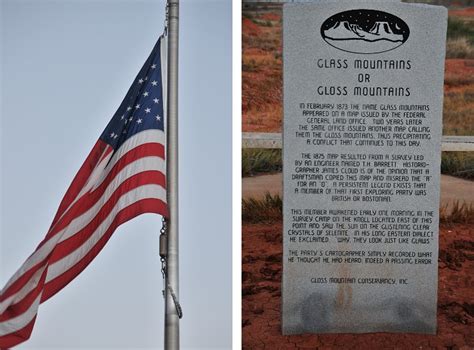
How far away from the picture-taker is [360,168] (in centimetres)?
882

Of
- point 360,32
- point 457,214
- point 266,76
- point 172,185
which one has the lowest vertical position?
point 457,214

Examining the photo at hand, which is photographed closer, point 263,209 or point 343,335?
point 343,335

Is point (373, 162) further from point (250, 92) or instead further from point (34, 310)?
point (34, 310)

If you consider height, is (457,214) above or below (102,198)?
below

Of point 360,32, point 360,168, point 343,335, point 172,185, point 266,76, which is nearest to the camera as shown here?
point 172,185

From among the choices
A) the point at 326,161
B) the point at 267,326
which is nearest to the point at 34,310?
the point at 267,326

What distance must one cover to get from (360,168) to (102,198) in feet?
Result: 8.93

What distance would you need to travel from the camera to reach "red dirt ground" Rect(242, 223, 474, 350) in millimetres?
8648

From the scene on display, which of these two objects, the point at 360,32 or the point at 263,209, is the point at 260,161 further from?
the point at 360,32

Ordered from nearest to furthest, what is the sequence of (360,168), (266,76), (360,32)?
1. (360,168)
2. (360,32)
3. (266,76)

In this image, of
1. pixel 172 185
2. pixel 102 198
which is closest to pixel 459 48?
pixel 172 185

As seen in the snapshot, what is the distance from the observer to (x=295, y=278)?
28.7 ft

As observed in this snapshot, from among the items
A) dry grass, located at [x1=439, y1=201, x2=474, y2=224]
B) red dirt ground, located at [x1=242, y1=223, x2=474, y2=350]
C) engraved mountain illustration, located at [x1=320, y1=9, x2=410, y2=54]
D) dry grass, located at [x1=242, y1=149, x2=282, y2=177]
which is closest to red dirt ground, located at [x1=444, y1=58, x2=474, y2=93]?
engraved mountain illustration, located at [x1=320, y1=9, x2=410, y2=54]

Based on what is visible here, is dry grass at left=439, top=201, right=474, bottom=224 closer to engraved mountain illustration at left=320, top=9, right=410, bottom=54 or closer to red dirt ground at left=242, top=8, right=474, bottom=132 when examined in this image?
red dirt ground at left=242, top=8, right=474, bottom=132
